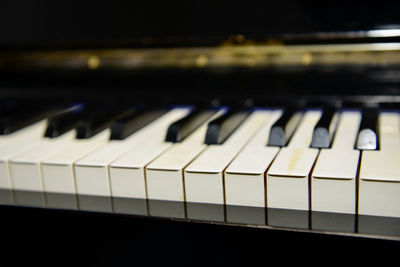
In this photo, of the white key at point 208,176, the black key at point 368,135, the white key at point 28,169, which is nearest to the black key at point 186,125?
the white key at point 208,176

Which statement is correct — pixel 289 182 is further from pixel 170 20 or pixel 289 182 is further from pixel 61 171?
pixel 170 20

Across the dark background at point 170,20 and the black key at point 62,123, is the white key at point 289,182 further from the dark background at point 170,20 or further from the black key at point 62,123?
the black key at point 62,123

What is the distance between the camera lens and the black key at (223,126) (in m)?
0.94

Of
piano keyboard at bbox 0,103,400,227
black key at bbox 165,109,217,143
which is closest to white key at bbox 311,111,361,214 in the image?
piano keyboard at bbox 0,103,400,227

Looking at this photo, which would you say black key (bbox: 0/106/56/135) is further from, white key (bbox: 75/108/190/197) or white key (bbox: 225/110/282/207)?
white key (bbox: 225/110/282/207)

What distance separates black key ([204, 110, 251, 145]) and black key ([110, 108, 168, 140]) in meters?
0.20

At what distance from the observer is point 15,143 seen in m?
1.03

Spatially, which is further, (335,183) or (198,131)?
(198,131)

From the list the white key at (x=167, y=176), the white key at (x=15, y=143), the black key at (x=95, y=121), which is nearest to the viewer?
the white key at (x=167, y=176)

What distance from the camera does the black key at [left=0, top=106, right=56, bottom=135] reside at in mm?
1133

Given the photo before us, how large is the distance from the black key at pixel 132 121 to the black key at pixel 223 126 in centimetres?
20

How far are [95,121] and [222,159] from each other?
0.39m

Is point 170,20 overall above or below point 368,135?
above

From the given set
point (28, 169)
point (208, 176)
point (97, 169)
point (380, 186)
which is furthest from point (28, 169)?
point (380, 186)
